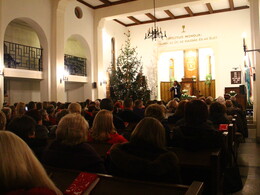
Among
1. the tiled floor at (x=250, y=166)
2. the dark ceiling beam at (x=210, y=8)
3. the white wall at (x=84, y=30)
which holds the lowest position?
the tiled floor at (x=250, y=166)

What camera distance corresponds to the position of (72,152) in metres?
2.51

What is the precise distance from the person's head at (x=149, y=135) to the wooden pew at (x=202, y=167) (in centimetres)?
57

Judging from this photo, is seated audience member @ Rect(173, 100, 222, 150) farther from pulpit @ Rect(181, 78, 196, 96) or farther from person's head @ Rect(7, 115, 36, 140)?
pulpit @ Rect(181, 78, 196, 96)

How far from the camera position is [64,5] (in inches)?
470

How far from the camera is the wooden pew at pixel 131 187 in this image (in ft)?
5.66

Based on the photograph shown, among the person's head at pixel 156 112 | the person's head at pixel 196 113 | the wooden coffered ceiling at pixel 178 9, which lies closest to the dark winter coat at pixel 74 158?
the person's head at pixel 196 113

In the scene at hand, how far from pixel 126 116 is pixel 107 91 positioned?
Answer: 377 inches

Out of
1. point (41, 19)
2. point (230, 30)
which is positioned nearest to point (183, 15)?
point (230, 30)

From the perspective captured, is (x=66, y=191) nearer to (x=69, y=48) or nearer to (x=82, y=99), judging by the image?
(x=82, y=99)

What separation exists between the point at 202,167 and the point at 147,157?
0.74 meters

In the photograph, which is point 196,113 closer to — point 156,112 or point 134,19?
point 156,112

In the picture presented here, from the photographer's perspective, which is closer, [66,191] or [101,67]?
[66,191]

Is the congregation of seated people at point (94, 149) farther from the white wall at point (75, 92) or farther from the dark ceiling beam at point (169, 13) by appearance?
the dark ceiling beam at point (169, 13)

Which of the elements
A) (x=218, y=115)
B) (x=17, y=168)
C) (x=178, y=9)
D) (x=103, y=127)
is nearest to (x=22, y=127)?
(x=103, y=127)
